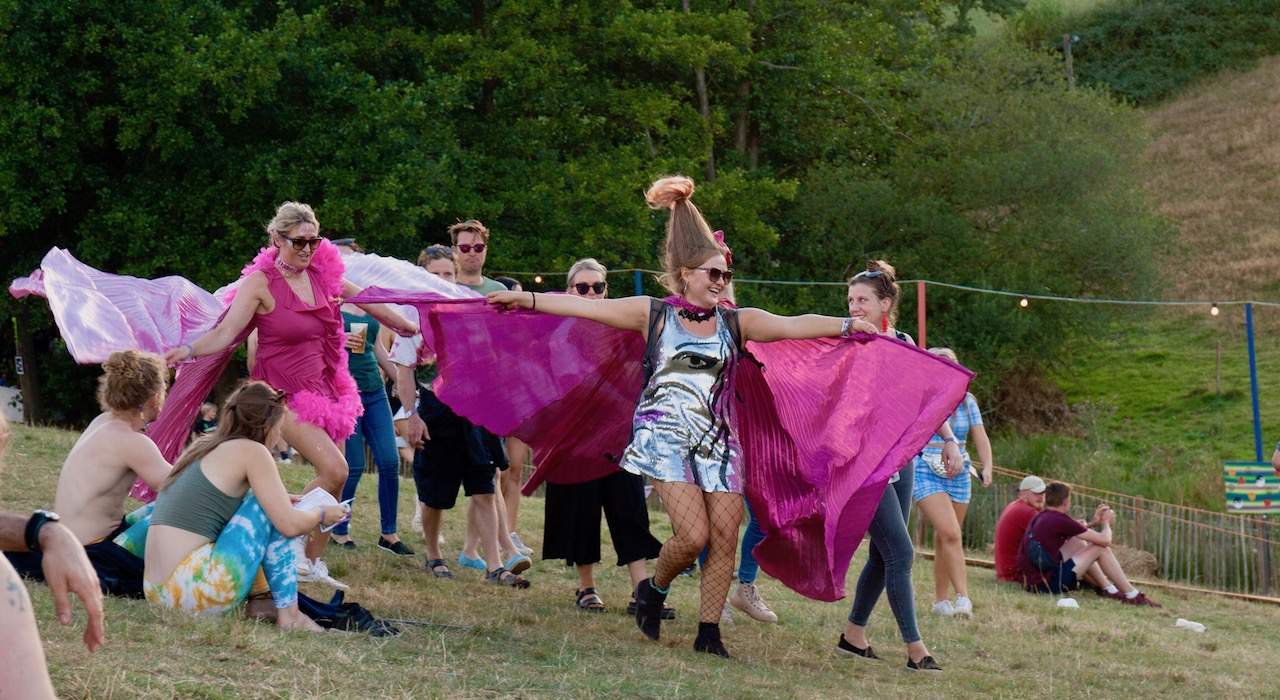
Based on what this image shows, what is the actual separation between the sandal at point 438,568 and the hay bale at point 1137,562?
8.25 m

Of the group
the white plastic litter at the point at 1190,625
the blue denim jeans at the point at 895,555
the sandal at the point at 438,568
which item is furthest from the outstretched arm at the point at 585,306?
the white plastic litter at the point at 1190,625

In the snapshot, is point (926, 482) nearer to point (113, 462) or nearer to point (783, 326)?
point (783, 326)

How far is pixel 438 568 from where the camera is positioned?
28.1 ft

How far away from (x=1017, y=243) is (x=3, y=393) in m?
18.5

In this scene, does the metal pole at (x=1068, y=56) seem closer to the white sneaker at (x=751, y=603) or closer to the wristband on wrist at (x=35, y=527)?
the white sneaker at (x=751, y=603)

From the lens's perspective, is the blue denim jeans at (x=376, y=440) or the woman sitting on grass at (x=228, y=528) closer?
the woman sitting on grass at (x=228, y=528)

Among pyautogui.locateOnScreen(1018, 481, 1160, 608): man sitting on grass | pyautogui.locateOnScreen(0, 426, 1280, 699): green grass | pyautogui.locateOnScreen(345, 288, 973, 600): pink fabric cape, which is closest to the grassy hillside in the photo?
pyautogui.locateOnScreen(1018, 481, 1160, 608): man sitting on grass

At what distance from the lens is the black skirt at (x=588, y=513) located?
Result: 7.82m

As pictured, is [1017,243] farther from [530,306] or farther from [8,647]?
[8,647]

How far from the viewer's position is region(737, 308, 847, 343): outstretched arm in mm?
6605

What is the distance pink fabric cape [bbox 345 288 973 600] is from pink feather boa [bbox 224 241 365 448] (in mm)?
424

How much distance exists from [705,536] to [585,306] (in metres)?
1.10

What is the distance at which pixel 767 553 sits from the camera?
7.16 meters

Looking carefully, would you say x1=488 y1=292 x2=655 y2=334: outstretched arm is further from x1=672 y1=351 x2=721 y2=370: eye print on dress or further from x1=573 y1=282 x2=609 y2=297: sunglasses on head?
x1=573 y1=282 x2=609 y2=297: sunglasses on head
